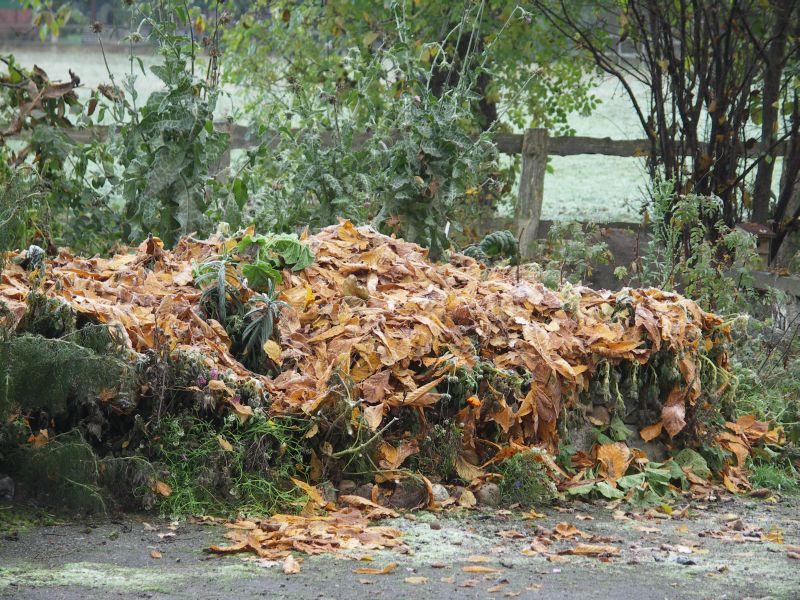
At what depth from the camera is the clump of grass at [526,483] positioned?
424 cm

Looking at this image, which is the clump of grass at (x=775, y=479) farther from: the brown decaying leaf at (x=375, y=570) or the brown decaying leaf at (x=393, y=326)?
the brown decaying leaf at (x=375, y=570)

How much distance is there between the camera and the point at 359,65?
7215 millimetres

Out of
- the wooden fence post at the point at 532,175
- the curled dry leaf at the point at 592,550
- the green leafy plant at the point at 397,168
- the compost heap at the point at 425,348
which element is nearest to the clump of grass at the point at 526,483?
the compost heap at the point at 425,348

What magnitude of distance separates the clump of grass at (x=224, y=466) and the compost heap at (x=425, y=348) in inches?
4.3

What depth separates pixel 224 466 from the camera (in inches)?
154

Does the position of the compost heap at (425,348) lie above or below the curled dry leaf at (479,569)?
above

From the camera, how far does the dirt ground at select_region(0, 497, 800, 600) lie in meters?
3.06

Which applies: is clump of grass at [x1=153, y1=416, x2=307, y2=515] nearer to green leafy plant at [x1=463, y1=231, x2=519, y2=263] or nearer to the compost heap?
the compost heap

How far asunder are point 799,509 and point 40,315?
3203 mm

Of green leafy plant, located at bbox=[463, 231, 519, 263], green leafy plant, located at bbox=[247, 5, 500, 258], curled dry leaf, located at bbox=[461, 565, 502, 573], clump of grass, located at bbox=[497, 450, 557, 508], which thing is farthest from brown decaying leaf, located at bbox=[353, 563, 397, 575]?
green leafy plant, located at bbox=[463, 231, 519, 263]

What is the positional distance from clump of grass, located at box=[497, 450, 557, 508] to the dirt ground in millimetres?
181

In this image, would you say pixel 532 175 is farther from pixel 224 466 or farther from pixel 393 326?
pixel 224 466

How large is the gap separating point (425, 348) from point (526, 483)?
71 cm

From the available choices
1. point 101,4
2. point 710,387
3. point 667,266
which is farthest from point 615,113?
point 710,387
